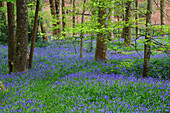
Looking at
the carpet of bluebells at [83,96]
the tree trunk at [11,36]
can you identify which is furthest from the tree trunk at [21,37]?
the carpet of bluebells at [83,96]

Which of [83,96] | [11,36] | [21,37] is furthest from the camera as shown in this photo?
[11,36]

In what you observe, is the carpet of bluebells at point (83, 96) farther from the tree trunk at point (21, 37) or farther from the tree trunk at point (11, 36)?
the tree trunk at point (11, 36)

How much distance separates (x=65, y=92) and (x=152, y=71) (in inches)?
194

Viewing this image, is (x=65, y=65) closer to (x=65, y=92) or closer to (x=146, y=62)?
(x=65, y=92)

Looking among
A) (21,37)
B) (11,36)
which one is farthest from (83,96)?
(11,36)

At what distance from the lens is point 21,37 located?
8289mm

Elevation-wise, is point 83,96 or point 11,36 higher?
point 11,36

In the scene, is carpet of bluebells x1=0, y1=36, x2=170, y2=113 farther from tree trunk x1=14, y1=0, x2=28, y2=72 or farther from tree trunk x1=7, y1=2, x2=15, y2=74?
tree trunk x1=7, y1=2, x2=15, y2=74

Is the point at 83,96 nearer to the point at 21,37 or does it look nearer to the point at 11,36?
the point at 21,37

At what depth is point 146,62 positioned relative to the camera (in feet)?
23.9

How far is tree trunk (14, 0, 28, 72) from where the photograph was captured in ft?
26.2

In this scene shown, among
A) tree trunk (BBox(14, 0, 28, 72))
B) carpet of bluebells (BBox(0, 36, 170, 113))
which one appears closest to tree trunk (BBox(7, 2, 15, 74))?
tree trunk (BBox(14, 0, 28, 72))

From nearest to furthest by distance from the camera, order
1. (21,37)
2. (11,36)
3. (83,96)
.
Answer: (83,96)
(21,37)
(11,36)

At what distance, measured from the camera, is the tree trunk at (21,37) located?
7996 millimetres
